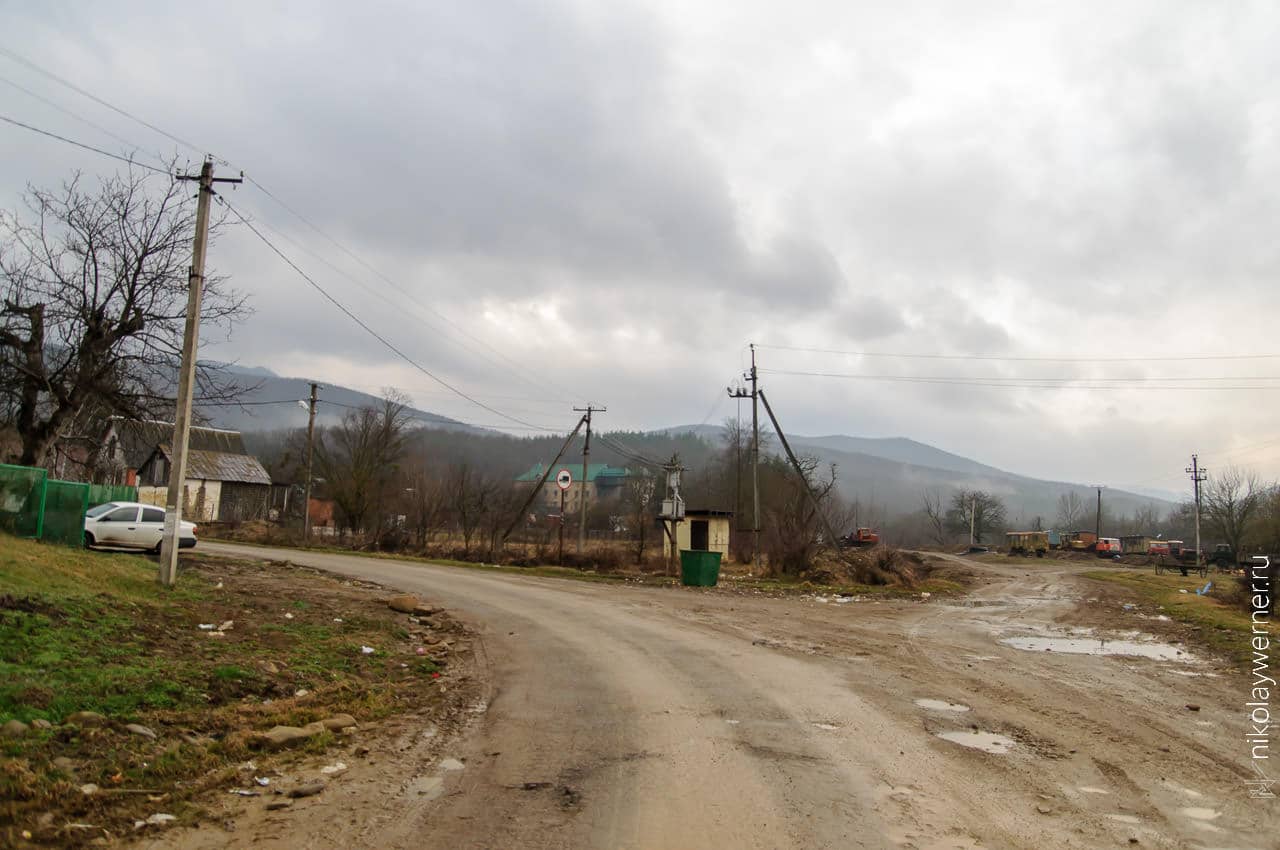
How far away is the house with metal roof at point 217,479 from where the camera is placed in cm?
5975

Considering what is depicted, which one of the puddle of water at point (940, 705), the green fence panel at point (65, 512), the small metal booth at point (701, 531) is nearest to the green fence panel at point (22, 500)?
the green fence panel at point (65, 512)

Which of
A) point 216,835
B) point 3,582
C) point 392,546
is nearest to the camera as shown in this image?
point 216,835

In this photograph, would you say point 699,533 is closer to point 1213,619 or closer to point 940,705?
point 1213,619

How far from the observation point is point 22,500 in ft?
58.2

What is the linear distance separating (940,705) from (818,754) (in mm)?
2895

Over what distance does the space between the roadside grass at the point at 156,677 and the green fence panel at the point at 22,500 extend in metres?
2.86

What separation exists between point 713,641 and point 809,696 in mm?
4473

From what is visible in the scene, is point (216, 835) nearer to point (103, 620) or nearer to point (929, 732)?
point (929, 732)

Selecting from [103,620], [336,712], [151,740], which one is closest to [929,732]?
[336,712]

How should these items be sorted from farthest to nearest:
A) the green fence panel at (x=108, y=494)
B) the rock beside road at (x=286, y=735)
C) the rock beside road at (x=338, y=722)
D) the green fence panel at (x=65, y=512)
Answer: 1. the green fence panel at (x=108, y=494)
2. the green fence panel at (x=65, y=512)
3. the rock beside road at (x=338, y=722)
4. the rock beside road at (x=286, y=735)

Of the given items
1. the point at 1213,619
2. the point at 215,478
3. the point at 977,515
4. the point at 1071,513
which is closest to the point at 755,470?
the point at 1213,619

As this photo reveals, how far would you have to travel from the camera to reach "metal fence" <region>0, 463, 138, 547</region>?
17.5 m

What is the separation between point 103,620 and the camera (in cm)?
997

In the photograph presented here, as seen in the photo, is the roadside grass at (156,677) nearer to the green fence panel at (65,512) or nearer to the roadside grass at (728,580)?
the green fence panel at (65,512)
